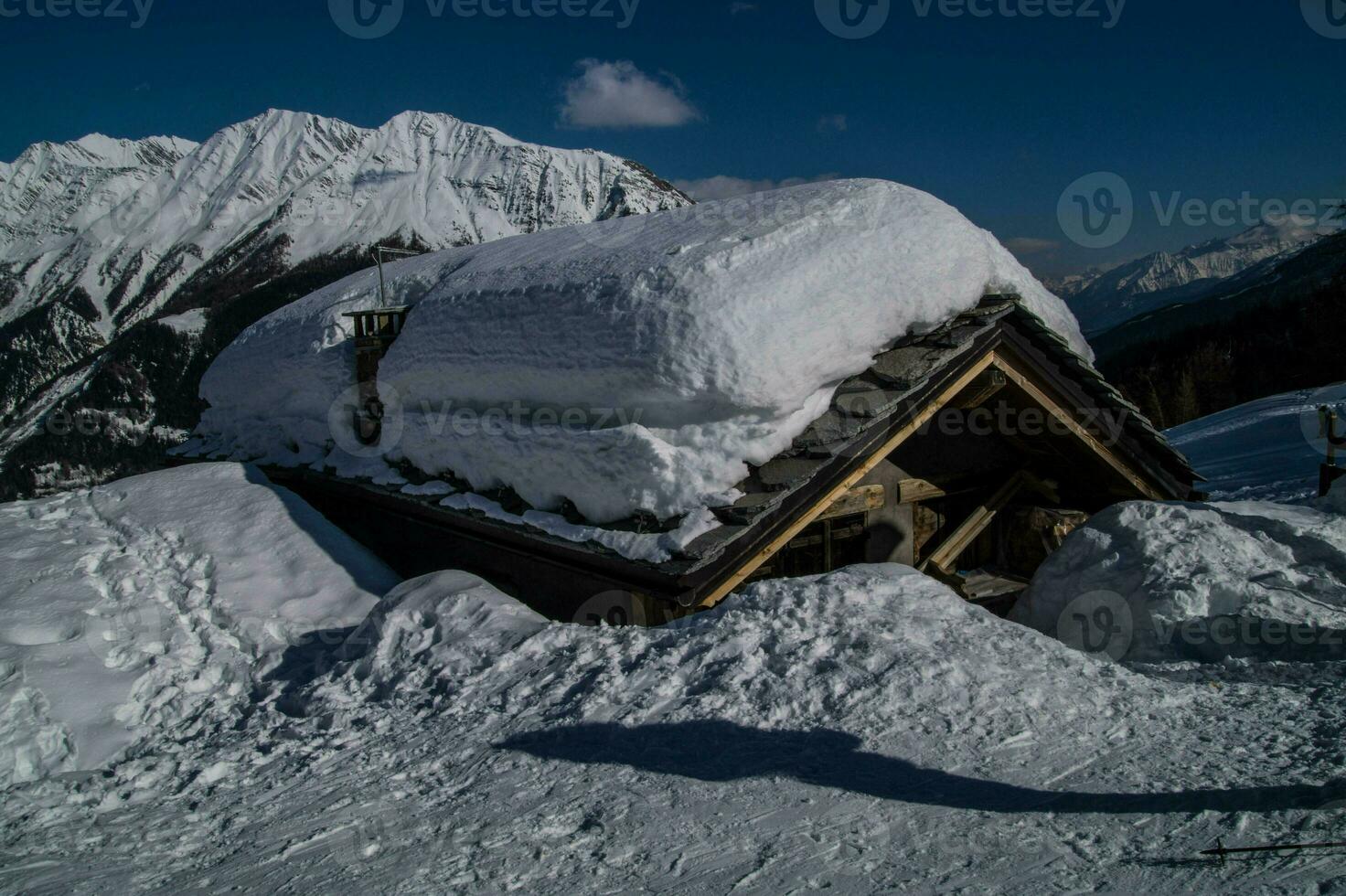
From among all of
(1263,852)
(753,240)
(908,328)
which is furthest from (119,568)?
(1263,852)

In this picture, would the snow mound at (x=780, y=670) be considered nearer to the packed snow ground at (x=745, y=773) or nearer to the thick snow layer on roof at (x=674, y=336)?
the packed snow ground at (x=745, y=773)

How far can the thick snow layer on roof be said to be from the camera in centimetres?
564

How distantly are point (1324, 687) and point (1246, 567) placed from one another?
47.7 inches

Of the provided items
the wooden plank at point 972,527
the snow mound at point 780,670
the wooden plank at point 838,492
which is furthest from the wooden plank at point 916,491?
the snow mound at point 780,670

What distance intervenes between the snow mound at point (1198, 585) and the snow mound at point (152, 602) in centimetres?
582

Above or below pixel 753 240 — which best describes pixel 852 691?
below

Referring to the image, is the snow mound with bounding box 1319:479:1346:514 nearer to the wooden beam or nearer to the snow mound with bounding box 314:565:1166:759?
the wooden beam

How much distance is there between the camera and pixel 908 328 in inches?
253

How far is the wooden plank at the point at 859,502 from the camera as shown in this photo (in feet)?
22.7

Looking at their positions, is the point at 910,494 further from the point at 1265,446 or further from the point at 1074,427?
the point at 1265,446

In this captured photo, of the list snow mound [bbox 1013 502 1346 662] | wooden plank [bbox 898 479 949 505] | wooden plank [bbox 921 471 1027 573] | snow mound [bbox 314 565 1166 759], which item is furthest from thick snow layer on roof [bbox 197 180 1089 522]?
snow mound [bbox 1013 502 1346 662]

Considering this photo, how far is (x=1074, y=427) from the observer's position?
7180mm

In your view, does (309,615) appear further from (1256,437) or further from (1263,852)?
(1256,437)

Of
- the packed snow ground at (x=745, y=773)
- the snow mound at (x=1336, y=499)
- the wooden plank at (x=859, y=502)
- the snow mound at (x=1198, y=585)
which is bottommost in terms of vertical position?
the packed snow ground at (x=745, y=773)
